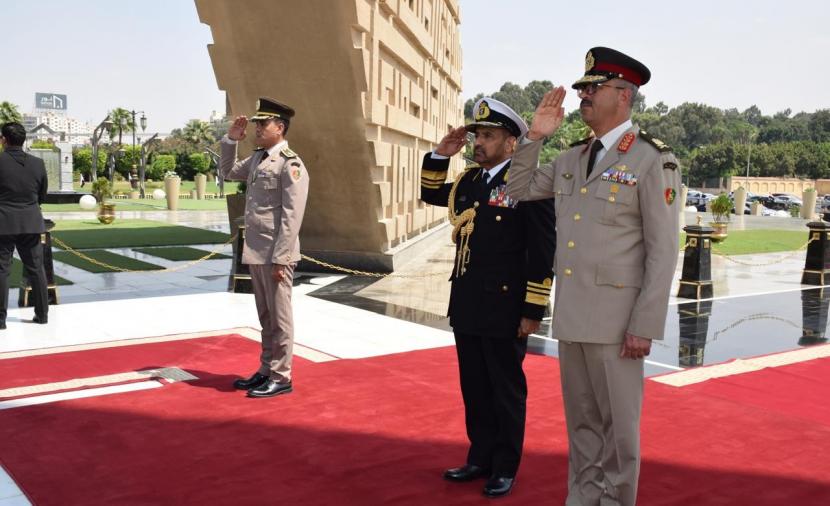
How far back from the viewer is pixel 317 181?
1220cm

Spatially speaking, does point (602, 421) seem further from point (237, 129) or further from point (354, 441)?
point (237, 129)

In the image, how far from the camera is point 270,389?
552cm

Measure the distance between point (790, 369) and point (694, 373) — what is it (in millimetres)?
893

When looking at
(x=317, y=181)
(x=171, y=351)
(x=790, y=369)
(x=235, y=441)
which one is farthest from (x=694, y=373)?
(x=317, y=181)

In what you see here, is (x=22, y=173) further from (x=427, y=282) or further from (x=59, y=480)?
(x=427, y=282)

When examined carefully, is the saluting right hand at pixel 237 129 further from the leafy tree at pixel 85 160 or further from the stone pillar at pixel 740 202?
the leafy tree at pixel 85 160

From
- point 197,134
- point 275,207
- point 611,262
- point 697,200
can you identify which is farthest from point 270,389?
point 197,134

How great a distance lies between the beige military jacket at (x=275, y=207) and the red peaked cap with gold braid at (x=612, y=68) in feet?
8.95

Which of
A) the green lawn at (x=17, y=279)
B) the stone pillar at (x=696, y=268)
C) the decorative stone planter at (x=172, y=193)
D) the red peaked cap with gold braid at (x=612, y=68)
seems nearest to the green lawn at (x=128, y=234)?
the green lawn at (x=17, y=279)

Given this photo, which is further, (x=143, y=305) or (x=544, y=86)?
(x=544, y=86)

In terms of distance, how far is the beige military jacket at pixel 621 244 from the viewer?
3137mm

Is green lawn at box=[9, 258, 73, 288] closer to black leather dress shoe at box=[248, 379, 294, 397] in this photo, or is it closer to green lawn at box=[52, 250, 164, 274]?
green lawn at box=[52, 250, 164, 274]

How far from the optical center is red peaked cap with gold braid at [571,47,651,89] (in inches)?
125

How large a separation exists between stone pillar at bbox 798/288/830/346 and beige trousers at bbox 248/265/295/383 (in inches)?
210
